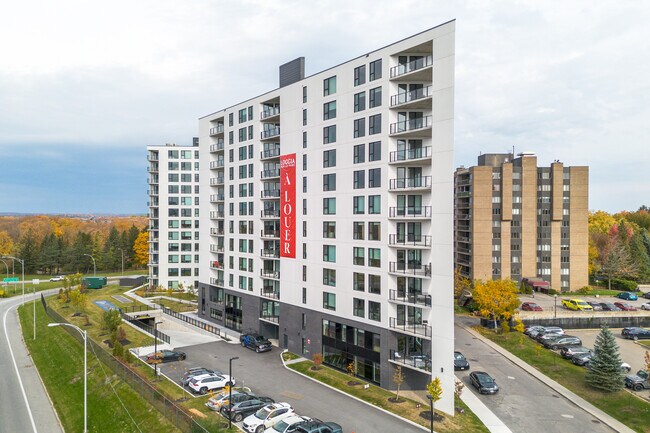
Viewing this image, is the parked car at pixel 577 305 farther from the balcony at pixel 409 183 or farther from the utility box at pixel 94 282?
the utility box at pixel 94 282

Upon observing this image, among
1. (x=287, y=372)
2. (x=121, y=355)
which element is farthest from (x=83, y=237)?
Result: (x=287, y=372)

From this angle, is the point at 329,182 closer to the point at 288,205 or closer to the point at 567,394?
the point at 288,205

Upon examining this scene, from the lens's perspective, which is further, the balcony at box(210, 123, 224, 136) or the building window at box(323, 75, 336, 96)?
the balcony at box(210, 123, 224, 136)

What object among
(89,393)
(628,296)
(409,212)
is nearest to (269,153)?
(409,212)

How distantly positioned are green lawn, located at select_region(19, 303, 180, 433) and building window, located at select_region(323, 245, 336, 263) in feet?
64.9

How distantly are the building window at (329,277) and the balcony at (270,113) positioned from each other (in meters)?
19.7

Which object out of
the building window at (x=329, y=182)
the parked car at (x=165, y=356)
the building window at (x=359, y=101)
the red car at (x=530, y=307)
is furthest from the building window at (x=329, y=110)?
the red car at (x=530, y=307)

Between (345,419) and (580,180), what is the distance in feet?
241

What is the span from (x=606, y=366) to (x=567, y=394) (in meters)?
4.27

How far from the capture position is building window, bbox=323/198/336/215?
41.3m

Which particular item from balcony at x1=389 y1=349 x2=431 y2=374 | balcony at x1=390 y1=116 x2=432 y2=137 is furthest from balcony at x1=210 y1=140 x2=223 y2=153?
balcony at x1=389 y1=349 x2=431 y2=374

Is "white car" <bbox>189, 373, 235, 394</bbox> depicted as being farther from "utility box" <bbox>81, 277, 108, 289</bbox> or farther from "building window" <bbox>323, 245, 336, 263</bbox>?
"utility box" <bbox>81, 277, 108, 289</bbox>

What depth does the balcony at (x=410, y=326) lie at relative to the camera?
109 feet

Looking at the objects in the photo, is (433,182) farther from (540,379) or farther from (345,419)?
(540,379)
